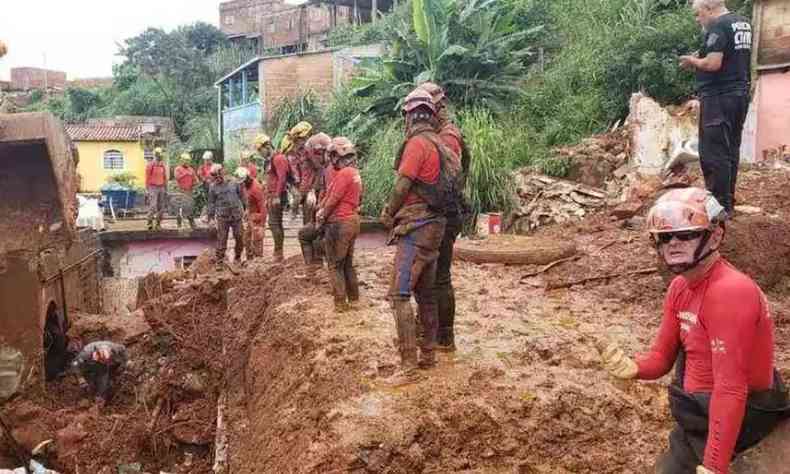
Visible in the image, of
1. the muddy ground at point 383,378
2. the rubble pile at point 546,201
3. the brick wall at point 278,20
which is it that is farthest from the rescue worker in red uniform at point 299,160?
the brick wall at point 278,20

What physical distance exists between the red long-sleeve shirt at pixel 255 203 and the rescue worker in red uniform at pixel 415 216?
791 cm

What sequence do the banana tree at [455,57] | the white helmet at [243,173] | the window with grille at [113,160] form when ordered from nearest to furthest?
1. the white helmet at [243,173]
2. the banana tree at [455,57]
3. the window with grille at [113,160]

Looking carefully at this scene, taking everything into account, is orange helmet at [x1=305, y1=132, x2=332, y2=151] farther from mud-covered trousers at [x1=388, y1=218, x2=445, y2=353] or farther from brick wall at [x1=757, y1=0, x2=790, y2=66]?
brick wall at [x1=757, y1=0, x2=790, y2=66]

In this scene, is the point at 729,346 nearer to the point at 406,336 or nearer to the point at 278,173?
the point at 406,336

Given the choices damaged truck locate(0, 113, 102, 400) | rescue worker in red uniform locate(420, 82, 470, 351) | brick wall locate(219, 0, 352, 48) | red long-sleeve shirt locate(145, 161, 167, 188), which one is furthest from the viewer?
brick wall locate(219, 0, 352, 48)

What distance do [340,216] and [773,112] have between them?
378 inches

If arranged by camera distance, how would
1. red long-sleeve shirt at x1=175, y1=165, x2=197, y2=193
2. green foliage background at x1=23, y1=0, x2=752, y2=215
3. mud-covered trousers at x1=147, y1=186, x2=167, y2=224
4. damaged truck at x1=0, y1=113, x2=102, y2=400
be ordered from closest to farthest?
1. damaged truck at x1=0, y1=113, x2=102, y2=400
2. green foliage background at x1=23, y1=0, x2=752, y2=215
3. mud-covered trousers at x1=147, y1=186, x2=167, y2=224
4. red long-sleeve shirt at x1=175, y1=165, x2=197, y2=193

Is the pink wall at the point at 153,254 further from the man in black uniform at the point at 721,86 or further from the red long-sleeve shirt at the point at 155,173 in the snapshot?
the man in black uniform at the point at 721,86

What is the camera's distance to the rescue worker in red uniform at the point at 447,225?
539 cm

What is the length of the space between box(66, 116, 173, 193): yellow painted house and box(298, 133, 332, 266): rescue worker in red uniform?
27.6 meters

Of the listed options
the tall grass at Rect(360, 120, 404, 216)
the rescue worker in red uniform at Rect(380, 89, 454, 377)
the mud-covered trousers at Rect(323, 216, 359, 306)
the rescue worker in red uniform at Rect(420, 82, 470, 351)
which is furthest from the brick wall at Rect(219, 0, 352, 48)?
the rescue worker in red uniform at Rect(380, 89, 454, 377)

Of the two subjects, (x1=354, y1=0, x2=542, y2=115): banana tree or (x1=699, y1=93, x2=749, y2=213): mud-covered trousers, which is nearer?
(x1=699, y1=93, x2=749, y2=213): mud-covered trousers

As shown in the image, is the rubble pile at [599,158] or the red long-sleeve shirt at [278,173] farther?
the rubble pile at [599,158]

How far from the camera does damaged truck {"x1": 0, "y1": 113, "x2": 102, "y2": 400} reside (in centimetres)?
845
